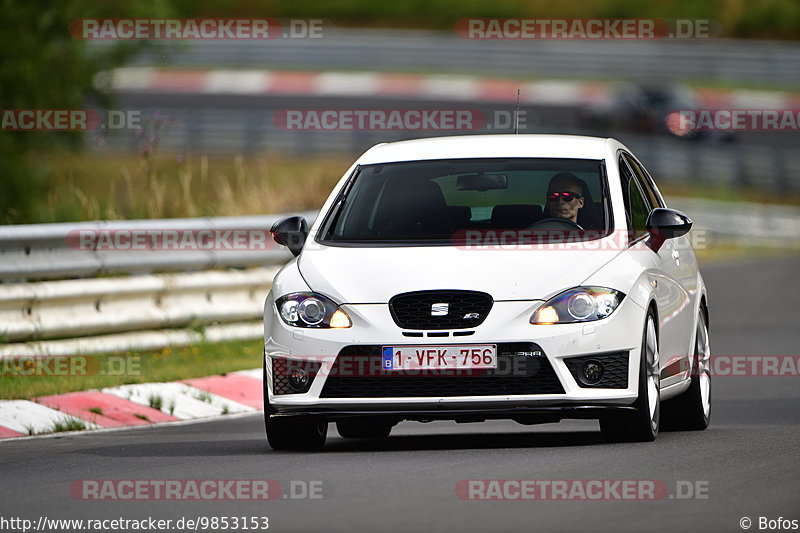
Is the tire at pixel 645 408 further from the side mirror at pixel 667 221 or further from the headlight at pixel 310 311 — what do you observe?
the headlight at pixel 310 311

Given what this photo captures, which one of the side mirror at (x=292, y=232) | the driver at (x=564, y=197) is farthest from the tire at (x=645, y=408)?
the side mirror at (x=292, y=232)

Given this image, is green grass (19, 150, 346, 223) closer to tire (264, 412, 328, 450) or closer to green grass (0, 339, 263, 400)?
green grass (0, 339, 263, 400)

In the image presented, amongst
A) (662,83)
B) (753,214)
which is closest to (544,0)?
(662,83)

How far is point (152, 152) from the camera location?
678 inches

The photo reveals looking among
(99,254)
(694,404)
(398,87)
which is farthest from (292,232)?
(398,87)

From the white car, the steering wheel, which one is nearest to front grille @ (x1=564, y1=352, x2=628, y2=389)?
the white car

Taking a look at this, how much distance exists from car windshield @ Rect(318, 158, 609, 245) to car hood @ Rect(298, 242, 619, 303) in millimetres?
299

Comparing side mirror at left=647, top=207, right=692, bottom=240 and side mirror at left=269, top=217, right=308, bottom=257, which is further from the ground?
side mirror at left=647, top=207, right=692, bottom=240

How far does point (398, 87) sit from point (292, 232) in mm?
41631

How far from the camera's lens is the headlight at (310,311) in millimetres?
9414

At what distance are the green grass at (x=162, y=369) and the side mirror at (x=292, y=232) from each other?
255 centimetres

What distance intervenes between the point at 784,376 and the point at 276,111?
3003 cm

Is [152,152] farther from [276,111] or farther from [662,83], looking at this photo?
[662,83]

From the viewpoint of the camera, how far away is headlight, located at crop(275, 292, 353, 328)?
30.9ft
